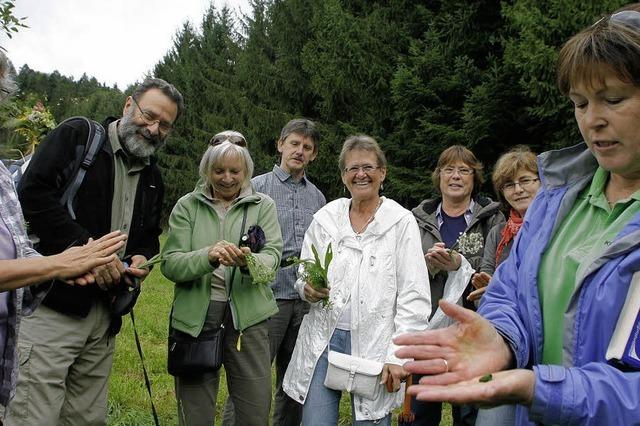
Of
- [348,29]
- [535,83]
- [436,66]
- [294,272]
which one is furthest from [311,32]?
[294,272]

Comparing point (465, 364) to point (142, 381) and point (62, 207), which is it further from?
point (142, 381)

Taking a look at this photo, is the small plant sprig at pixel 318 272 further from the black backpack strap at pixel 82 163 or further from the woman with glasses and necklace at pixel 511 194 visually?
the black backpack strap at pixel 82 163

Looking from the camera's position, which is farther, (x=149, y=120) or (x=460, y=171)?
(x=460, y=171)

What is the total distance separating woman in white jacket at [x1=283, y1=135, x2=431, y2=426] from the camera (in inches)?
140

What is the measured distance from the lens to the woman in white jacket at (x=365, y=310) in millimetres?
3547

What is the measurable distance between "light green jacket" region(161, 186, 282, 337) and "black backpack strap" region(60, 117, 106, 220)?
0.68 metres

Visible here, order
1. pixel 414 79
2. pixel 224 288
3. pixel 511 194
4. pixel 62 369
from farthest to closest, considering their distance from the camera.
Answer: pixel 414 79 < pixel 511 194 < pixel 224 288 < pixel 62 369

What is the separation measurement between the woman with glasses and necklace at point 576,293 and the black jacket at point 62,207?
247 centimetres

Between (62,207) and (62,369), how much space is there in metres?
0.95

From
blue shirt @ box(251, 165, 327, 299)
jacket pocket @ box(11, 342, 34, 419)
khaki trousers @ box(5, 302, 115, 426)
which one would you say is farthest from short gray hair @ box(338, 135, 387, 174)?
jacket pocket @ box(11, 342, 34, 419)

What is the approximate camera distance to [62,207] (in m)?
3.46

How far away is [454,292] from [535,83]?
8412 millimetres

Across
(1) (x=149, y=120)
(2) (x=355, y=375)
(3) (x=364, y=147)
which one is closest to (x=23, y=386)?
(1) (x=149, y=120)

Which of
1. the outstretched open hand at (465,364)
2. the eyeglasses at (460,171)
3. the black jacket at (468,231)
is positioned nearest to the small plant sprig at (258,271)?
the black jacket at (468,231)
